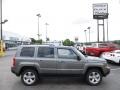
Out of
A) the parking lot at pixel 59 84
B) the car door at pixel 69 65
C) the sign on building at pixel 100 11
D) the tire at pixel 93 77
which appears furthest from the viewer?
the sign on building at pixel 100 11

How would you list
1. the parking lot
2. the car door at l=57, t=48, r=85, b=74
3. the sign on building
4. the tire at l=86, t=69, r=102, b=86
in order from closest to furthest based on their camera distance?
the parking lot → the car door at l=57, t=48, r=85, b=74 → the tire at l=86, t=69, r=102, b=86 → the sign on building

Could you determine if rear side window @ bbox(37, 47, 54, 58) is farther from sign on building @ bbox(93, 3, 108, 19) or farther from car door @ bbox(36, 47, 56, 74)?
sign on building @ bbox(93, 3, 108, 19)

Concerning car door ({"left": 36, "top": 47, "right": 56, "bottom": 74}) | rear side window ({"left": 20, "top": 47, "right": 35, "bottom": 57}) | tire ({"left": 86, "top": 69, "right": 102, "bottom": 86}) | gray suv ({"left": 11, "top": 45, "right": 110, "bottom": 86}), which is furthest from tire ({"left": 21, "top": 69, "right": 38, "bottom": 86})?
tire ({"left": 86, "top": 69, "right": 102, "bottom": 86})

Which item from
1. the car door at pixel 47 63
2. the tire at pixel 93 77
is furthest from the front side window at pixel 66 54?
the tire at pixel 93 77

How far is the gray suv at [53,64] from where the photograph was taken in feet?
37.2

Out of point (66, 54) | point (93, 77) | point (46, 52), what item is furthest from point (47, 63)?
point (93, 77)

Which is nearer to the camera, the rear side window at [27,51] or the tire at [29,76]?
the tire at [29,76]

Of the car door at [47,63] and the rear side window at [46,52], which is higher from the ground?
the rear side window at [46,52]

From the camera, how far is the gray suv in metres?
11.3

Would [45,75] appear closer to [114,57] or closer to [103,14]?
[114,57]

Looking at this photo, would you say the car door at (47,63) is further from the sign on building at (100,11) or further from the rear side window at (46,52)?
the sign on building at (100,11)

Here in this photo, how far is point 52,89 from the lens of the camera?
10.5 metres

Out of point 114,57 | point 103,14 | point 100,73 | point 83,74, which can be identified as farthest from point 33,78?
point 103,14

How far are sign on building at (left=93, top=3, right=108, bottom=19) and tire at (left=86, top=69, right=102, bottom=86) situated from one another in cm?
3309
